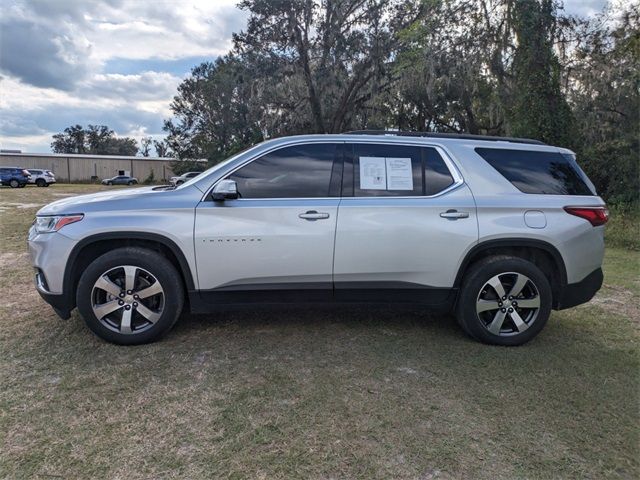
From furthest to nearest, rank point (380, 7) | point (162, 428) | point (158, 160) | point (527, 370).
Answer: point (158, 160) < point (380, 7) < point (527, 370) < point (162, 428)

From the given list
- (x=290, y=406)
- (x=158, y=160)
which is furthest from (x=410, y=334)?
(x=158, y=160)

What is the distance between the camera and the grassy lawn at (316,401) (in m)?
2.29

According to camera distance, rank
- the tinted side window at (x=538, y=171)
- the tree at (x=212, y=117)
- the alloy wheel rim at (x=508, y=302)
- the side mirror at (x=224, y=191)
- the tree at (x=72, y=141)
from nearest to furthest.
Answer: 1. the side mirror at (x=224, y=191)
2. the alloy wheel rim at (x=508, y=302)
3. the tinted side window at (x=538, y=171)
4. the tree at (x=212, y=117)
5. the tree at (x=72, y=141)

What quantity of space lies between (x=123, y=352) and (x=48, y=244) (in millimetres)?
1031

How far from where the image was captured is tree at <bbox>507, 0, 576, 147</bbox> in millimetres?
11914

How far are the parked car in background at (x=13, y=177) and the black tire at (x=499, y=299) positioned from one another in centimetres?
3600

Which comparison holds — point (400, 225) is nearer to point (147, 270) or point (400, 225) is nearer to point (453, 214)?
point (453, 214)

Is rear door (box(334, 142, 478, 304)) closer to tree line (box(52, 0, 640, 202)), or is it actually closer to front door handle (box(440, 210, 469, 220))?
front door handle (box(440, 210, 469, 220))

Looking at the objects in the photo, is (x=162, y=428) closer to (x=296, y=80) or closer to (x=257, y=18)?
(x=296, y=80)

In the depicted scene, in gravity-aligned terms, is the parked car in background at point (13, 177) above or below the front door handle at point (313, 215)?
above

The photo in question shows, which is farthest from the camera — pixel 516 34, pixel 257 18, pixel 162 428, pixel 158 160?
pixel 158 160

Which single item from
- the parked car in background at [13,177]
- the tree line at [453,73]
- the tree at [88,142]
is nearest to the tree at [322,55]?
the tree line at [453,73]

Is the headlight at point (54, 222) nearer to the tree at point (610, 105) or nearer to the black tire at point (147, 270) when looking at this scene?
the black tire at point (147, 270)

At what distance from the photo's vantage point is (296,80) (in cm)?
1941
